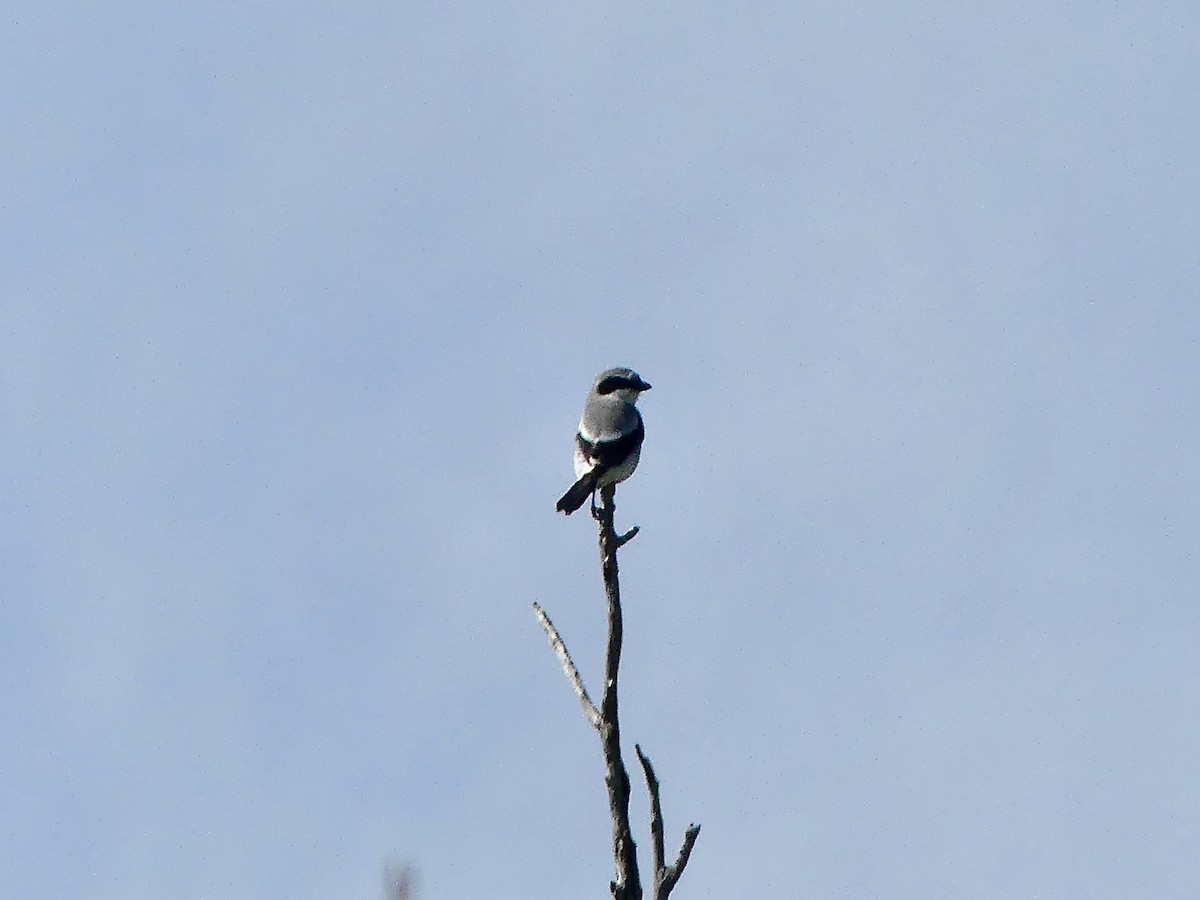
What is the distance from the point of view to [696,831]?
5.95 m

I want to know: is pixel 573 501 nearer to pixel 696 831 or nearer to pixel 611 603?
pixel 611 603

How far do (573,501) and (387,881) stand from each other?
928cm

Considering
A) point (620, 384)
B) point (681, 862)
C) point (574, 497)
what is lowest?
point (681, 862)

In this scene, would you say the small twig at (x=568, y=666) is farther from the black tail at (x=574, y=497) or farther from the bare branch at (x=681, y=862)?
the black tail at (x=574, y=497)

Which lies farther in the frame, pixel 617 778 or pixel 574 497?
pixel 574 497

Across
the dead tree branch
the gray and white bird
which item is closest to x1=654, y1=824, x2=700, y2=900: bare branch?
the dead tree branch

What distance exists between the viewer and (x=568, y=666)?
6.77m

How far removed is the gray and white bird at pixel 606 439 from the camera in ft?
40.0

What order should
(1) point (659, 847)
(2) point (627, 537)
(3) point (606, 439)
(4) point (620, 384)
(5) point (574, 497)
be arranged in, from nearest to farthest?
(1) point (659, 847), (2) point (627, 537), (5) point (574, 497), (3) point (606, 439), (4) point (620, 384)

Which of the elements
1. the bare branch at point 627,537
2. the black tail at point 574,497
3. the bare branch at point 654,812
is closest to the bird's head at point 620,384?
the black tail at point 574,497

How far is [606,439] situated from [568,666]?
6.31 metres

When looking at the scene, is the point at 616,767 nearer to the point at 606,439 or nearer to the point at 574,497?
the point at 574,497

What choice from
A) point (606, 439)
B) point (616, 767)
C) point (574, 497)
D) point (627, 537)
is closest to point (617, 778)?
point (616, 767)

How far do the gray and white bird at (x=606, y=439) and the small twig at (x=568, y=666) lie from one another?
4528 mm
